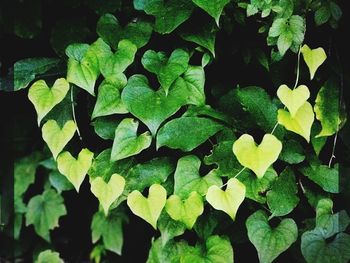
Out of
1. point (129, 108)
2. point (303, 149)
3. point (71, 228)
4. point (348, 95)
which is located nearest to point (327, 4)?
point (348, 95)

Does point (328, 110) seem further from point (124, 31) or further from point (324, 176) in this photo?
point (124, 31)

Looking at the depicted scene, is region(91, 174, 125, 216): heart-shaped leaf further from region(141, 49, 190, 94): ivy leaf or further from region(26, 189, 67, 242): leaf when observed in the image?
region(26, 189, 67, 242): leaf

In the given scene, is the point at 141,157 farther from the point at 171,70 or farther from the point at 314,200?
the point at 314,200

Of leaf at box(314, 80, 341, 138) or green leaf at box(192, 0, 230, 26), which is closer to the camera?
green leaf at box(192, 0, 230, 26)

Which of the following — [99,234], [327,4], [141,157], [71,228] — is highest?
[327,4]

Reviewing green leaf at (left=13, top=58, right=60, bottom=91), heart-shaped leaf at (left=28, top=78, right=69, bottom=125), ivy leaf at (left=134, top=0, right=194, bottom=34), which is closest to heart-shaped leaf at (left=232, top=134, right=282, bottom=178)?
ivy leaf at (left=134, top=0, right=194, bottom=34)

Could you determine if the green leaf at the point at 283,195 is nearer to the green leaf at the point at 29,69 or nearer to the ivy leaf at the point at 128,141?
the ivy leaf at the point at 128,141

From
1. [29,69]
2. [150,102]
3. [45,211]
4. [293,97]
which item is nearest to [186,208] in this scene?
[150,102]
